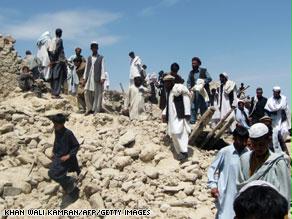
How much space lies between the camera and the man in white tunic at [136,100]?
952 cm

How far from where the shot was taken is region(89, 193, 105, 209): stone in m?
6.56

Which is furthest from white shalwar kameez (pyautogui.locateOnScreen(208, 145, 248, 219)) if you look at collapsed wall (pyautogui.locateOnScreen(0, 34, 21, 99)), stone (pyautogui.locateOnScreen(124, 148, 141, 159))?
collapsed wall (pyautogui.locateOnScreen(0, 34, 21, 99))

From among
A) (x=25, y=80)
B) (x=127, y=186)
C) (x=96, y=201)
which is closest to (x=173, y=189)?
(x=127, y=186)

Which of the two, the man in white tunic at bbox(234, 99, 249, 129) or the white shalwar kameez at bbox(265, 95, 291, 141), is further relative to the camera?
the white shalwar kameez at bbox(265, 95, 291, 141)

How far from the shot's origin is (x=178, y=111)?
7.42 m

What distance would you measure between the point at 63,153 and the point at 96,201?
868 millimetres

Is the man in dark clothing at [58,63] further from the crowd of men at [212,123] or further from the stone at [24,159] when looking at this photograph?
the stone at [24,159]

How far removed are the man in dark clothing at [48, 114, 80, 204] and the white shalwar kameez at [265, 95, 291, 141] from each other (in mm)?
4630

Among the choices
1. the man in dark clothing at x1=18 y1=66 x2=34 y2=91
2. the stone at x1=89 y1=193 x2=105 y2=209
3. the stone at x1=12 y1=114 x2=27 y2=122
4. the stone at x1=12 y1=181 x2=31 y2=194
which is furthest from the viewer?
the man in dark clothing at x1=18 y1=66 x2=34 y2=91

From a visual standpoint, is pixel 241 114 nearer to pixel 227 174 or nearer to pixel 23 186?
pixel 23 186

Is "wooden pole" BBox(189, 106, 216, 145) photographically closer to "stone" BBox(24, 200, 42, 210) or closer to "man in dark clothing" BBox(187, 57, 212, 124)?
"man in dark clothing" BBox(187, 57, 212, 124)

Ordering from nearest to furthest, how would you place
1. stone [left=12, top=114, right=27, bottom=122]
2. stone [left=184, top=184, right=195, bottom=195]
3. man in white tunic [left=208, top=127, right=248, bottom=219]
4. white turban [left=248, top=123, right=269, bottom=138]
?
white turban [left=248, top=123, right=269, bottom=138] → man in white tunic [left=208, top=127, right=248, bottom=219] → stone [left=184, top=184, right=195, bottom=195] → stone [left=12, top=114, right=27, bottom=122]

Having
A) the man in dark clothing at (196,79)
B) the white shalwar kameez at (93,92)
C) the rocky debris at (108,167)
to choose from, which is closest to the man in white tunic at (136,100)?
the rocky debris at (108,167)

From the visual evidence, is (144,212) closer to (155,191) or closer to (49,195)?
(155,191)
